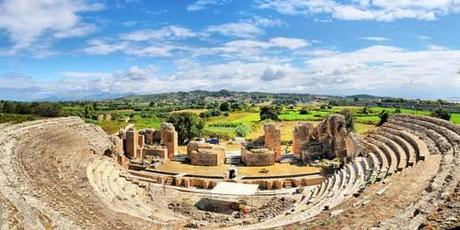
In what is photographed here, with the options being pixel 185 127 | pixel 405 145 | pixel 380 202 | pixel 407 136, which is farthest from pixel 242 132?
pixel 380 202

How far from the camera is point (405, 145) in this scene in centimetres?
2667

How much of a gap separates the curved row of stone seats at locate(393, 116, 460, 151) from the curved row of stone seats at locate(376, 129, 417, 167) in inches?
78.1

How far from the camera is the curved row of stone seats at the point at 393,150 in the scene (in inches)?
896

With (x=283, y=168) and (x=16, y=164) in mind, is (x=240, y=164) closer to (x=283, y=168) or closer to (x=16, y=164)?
(x=283, y=168)

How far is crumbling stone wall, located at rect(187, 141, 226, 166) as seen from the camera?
132ft

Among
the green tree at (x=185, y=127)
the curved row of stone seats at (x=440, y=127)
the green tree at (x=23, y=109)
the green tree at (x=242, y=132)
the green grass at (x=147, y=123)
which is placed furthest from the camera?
the green tree at (x=23, y=109)

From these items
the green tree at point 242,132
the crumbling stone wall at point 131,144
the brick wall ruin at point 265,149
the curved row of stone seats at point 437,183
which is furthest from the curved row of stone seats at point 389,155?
the green tree at point 242,132

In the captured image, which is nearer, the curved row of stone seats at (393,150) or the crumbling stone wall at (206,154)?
the curved row of stone seats at (393,150)

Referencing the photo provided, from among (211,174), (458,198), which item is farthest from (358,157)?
(458,198)

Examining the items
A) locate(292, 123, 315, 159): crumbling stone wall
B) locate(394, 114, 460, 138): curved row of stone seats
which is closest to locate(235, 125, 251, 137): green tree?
locate(292, 123, 315, 159): crumbling stone wall

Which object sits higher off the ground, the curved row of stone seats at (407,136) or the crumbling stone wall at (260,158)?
the curved row of stone seats at (407,136)

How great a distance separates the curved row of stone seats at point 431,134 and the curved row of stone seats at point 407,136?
33cm

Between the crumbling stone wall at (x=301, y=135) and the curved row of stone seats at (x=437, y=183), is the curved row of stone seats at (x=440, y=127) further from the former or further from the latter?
the crumbling stone wall at (x=301, y=135)

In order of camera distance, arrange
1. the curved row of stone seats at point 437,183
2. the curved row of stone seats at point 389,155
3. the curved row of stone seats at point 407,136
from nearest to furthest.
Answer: the curved row of stone seats at point 437,183
the curved row of stone seats at point 389,155
the curved row of stone seats at point 407,136
